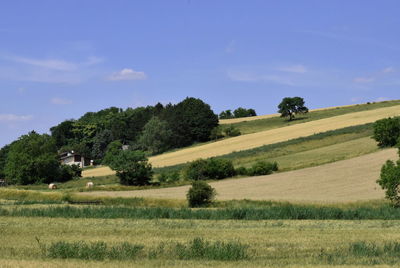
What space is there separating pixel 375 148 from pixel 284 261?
201 feet

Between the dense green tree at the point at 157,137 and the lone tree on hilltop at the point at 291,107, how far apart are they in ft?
93.6

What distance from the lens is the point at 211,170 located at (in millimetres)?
73188

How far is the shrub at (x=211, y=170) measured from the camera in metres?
73.2

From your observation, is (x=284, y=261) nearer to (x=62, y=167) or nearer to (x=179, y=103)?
(x=62, y=167)

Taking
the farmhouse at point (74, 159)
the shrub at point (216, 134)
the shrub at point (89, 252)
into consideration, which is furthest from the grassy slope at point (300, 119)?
the shrub at point (89, 252)

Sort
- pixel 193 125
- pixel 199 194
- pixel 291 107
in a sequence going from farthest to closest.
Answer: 1. pixel 291 107
2. pixel 193 125
3. pixel 199 194

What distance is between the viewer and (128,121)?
19500cm

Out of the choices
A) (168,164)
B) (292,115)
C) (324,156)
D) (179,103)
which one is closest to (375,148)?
(324,156)

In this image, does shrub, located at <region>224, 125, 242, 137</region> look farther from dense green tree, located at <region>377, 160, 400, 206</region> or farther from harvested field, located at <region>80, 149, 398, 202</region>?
dense green tree, located at <region>377, 160, 400, 206</region>

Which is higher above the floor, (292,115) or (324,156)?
(292,115)

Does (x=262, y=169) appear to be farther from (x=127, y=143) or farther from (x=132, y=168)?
(x=127, y=143)

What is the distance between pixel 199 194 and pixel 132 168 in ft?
97.1

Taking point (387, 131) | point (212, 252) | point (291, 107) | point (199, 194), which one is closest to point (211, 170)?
point (387, 131)

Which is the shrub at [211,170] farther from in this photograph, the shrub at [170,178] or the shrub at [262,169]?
the shrub at [262,169]
